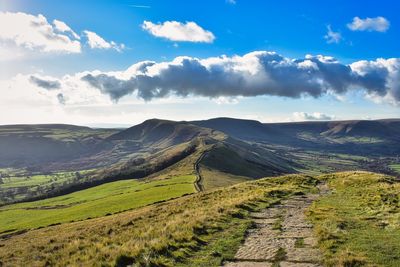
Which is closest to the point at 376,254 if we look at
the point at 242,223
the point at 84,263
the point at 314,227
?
the point at 314,227

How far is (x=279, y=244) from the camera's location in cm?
1880

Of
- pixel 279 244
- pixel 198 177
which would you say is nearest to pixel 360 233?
pixel 279 244

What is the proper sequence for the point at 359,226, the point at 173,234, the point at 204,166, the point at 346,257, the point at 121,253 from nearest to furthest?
1. the point at 346,257
2. the point at 121,253
3. the point at 173,234
4. the point at 359,226
5. the point at 204,166

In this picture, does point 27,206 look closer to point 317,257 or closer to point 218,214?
point 218,214

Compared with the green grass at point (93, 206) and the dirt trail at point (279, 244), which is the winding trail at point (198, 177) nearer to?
the green grass at point (93, 206)

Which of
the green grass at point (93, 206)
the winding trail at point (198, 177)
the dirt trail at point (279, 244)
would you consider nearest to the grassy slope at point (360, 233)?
the dirt trail at point (279, 244)

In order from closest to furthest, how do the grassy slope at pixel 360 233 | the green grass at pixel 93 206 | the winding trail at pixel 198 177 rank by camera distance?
the grassy slope at pixel 360 233 < the green grass at pixel 93 206 < the winding trail at pixel 198 177

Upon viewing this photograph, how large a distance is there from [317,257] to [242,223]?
8789mm

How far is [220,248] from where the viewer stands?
716 inches

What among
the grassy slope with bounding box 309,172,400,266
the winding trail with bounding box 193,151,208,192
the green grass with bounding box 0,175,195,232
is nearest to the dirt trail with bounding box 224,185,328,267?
the grassy slope with bounding box 309,172,400,266

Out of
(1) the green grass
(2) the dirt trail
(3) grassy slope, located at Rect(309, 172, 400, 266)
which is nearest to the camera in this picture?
(3) grassy slope, located at Rect(309, 172, 400, 266)

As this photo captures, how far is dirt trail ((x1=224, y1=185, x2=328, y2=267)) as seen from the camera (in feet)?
52.1

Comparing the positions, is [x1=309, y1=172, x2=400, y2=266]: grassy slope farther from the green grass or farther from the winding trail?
the winding trail

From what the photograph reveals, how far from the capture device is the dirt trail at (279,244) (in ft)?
52.1
